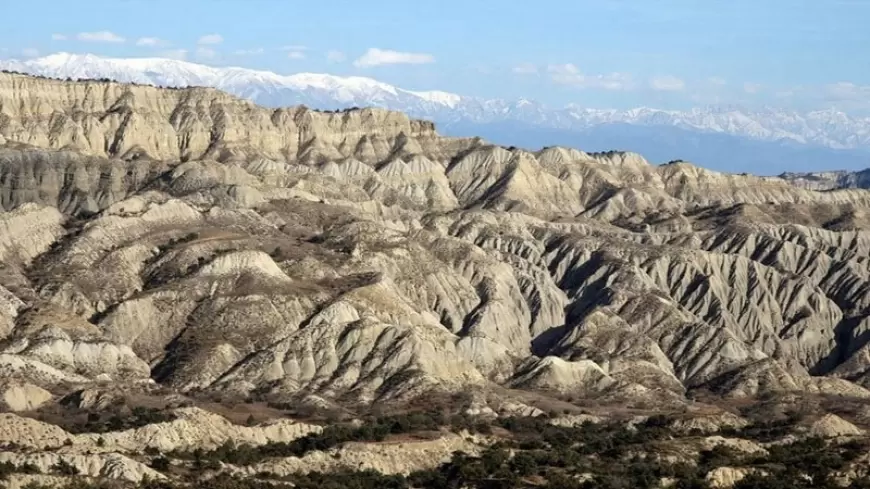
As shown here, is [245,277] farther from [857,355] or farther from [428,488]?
Answer: [857,355]

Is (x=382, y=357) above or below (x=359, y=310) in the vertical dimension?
below

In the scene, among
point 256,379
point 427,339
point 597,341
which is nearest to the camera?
point 256,379

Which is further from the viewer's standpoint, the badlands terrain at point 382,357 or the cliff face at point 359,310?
the cliff face at point 359,310

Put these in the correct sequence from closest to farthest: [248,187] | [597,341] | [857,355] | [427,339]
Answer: [427,339]
[597,341]
[857,355]
[248,187]

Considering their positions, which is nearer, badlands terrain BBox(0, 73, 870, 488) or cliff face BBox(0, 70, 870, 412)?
badlands terrain BBox(0, 73, 870, 488)

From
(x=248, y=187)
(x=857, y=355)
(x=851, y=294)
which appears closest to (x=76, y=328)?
(x=248, y=187)

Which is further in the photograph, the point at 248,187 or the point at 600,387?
the point at 248,187

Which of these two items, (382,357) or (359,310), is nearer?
(382,357)
